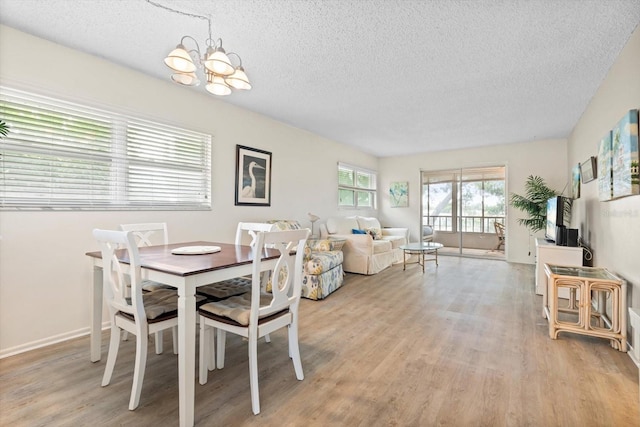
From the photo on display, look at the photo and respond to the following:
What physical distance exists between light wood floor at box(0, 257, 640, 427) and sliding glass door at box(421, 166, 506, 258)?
13.9ft

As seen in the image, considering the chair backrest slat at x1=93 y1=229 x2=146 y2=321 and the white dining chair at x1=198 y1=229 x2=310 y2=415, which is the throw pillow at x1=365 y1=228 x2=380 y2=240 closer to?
the white dining chair at x1=198 y1=229 x2=310 y2=415

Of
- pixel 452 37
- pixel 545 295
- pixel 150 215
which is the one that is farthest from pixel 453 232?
pixel 150 215

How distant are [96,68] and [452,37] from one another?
2968 millimetres

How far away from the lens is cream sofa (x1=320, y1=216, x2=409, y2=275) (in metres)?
4.89

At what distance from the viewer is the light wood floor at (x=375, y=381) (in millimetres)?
1572

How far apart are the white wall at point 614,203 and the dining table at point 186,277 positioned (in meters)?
2.58

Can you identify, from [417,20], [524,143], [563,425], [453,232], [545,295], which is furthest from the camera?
[453,232]

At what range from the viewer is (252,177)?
13.5 ft

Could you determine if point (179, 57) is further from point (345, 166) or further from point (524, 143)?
point (524, 143)

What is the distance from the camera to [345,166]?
6.32m

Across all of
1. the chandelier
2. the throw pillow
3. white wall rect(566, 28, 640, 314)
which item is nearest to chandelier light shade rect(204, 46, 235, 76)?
the chandelier

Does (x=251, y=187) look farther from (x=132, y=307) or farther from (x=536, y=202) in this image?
(x=536, y=202)

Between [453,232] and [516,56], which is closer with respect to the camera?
[516,56]

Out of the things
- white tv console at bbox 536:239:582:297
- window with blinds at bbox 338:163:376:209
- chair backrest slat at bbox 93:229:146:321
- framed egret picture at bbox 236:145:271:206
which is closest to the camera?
chair backrest slat at bbox 93:229:146:321
